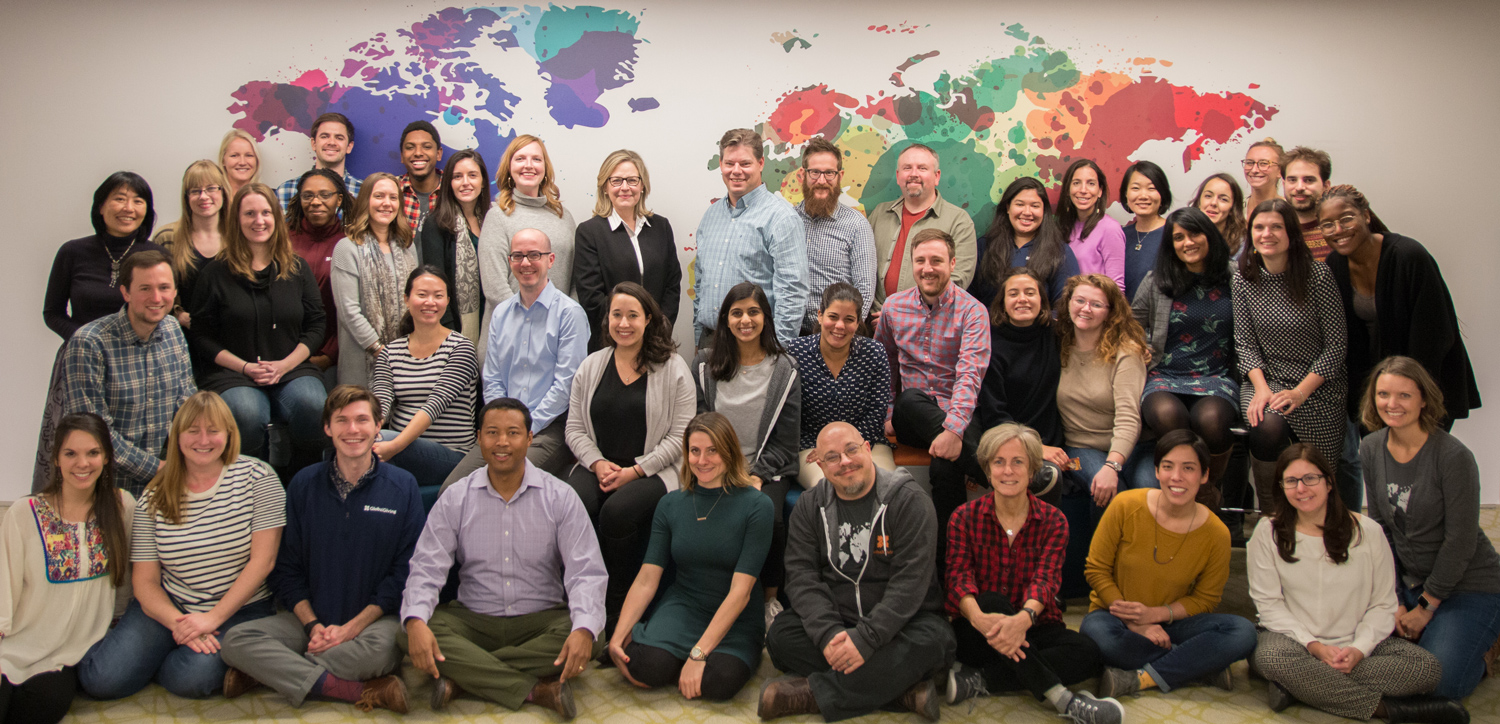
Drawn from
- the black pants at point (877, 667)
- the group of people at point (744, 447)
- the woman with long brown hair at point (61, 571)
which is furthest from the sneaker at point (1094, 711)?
the woman with long brown hair at point (61, 571)

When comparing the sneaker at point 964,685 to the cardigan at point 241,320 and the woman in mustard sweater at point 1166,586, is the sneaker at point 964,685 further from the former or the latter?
the cardigan at point 241,320

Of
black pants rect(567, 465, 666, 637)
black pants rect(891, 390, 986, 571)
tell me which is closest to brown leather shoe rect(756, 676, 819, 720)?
black pants rect(567, 465, 666, 637)

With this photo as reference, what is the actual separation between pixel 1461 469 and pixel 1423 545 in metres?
0.28

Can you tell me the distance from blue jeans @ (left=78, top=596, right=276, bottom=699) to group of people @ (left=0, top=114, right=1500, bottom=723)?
0.04 feet

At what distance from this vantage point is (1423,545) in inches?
119

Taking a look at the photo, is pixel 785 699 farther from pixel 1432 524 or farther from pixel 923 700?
pixel 1432 524

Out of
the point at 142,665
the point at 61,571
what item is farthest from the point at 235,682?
the point at 61,571

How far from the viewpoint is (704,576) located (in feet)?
10.1

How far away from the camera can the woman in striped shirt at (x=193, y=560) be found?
2.85 metres

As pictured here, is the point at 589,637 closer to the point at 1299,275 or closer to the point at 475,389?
the point at 475,389

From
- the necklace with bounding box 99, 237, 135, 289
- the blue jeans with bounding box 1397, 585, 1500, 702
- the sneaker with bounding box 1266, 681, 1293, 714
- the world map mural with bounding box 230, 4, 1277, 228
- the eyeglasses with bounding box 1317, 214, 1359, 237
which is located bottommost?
the sneaker with bounding box 1266, 681, 1293, 714

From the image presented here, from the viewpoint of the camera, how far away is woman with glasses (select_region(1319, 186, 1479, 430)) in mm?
3391

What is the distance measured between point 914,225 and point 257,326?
9.44 ft

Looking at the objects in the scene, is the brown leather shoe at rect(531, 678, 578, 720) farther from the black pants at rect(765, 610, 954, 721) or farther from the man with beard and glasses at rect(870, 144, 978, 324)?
the man with beard and glasses at rect(870, 144, 978, 324)
